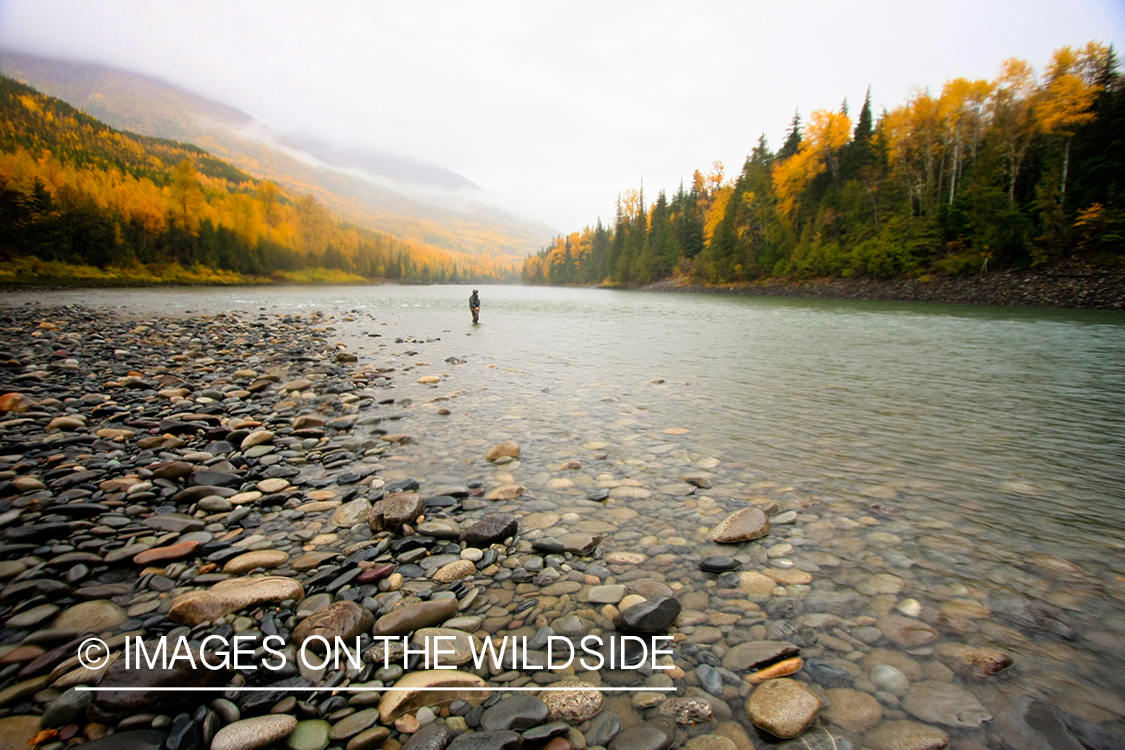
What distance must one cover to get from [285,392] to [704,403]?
843 centimetres

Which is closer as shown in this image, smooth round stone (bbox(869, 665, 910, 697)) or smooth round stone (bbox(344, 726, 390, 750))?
smooth round stone (bbox(344, 726, 390, 750))

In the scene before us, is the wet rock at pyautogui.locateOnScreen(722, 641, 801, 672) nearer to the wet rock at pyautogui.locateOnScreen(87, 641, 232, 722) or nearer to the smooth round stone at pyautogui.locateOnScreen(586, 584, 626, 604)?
the smooth round stone at pyautogui.locateOnScreen(586, 584, 626, 604)

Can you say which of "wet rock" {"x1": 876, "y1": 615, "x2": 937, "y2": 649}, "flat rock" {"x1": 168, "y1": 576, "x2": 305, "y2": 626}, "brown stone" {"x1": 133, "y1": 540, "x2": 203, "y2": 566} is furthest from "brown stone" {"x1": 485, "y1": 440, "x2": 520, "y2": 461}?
"wet rock" {"x1": 876, "y1": 615, "x2": 937, "y2": 649}

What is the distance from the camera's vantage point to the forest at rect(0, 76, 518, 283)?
173ft

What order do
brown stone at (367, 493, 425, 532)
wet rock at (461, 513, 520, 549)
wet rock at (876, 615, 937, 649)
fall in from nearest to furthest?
wet rock at (876, 615, 937, 649) → wet rock at (461, 513, 520, 549) → brown stone at (367, 493, 425, 532)

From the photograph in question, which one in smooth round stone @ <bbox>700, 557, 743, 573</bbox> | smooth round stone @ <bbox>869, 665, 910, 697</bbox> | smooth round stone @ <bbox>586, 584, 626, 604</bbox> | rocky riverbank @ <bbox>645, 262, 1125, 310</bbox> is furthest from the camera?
rocky riverbank @ <bbox>645, 262, 1125, 310</bbox>

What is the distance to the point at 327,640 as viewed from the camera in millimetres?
2668

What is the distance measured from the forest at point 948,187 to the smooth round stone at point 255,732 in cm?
5450

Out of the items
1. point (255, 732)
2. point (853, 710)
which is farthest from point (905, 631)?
point (255, 732)

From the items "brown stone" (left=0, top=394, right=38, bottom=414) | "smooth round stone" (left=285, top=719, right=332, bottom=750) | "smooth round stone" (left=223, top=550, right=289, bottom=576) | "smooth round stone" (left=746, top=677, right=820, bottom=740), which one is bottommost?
"smooth round stone" (left=746, top=677, right=820, bottom=740)

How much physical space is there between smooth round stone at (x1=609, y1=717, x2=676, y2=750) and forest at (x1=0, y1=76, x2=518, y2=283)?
71892 mm

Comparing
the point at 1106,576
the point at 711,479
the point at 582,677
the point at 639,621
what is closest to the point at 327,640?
the point at 582,677

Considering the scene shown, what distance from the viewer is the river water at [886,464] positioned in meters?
3.02

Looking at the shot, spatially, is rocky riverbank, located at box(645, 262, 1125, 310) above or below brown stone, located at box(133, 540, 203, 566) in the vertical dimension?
above
